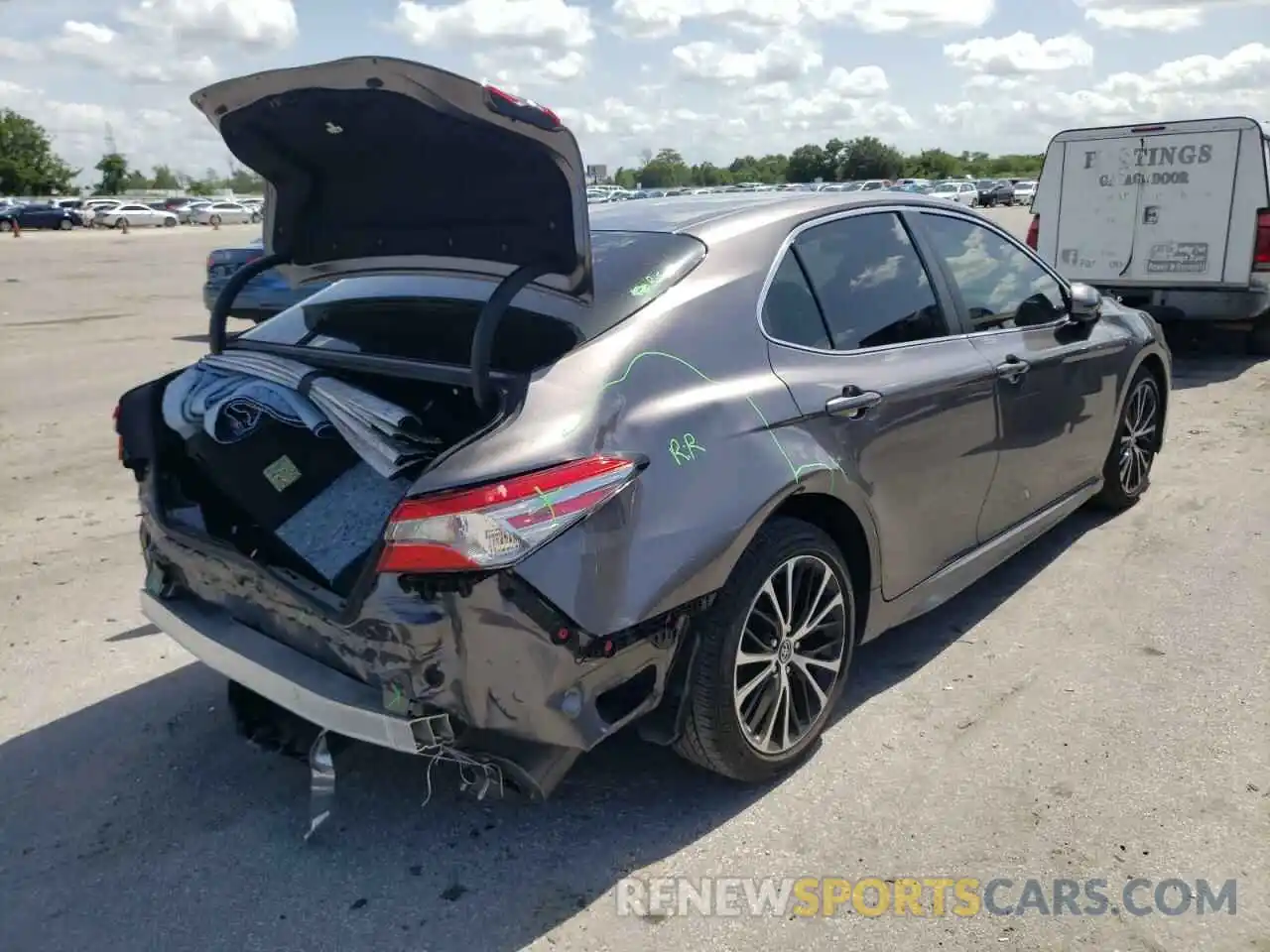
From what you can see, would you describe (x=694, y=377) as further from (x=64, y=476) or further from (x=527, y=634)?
(x=64, y=476)

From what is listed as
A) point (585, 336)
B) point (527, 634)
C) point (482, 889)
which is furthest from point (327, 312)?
point (482, 889)

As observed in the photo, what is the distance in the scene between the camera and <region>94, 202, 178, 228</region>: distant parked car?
2210 inches

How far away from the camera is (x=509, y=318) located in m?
3.06

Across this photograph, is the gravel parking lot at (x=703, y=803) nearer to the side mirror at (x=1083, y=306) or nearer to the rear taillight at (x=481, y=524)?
the rear taillight at (x=481, y=524)

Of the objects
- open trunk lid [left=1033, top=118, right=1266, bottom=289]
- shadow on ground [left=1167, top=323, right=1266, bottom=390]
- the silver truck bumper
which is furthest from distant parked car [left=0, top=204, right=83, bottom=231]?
the silver truck bumper

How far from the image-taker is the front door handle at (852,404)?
3260 mm

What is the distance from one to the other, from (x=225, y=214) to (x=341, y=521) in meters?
67.0

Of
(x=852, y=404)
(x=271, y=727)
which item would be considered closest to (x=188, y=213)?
(x=271, y=727)

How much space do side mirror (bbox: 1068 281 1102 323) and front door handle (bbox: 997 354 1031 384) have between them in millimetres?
732

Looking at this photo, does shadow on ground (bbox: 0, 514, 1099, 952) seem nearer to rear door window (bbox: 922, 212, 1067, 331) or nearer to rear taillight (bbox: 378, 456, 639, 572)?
rear taillight (bbox: 378, 456, 639, 572)

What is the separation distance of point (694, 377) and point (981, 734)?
1.62 meters

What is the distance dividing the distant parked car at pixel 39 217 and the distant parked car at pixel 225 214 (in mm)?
7369

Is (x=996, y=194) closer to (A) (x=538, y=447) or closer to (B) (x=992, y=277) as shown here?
(B) (x=992, y=277)

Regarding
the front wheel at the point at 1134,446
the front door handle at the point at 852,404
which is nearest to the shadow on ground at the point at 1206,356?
the front wheel at the point at 1134,446
